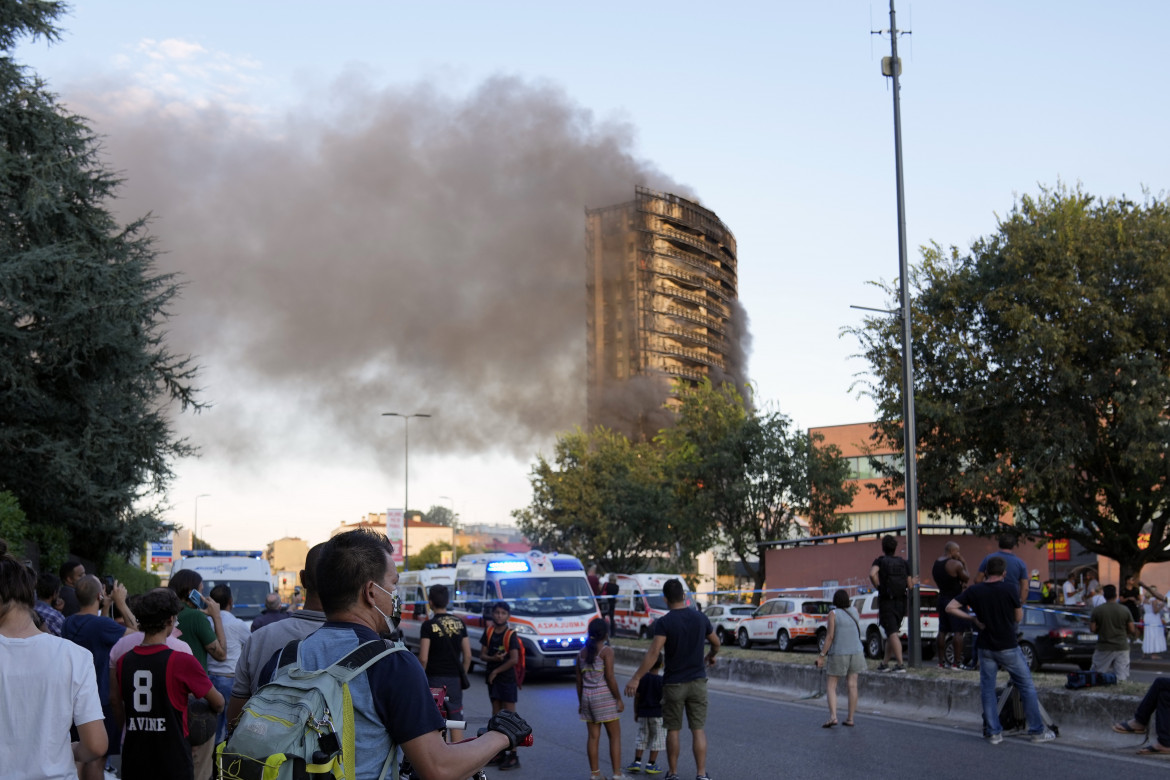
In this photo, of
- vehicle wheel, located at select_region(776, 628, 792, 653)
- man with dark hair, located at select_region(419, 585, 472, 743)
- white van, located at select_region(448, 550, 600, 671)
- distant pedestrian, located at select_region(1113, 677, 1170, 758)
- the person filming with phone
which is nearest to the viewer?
the person filming with phone

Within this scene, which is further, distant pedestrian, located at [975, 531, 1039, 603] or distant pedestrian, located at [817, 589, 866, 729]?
distant pedestrian, located at [817, 589, 866, 729]

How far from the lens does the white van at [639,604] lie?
34125mm

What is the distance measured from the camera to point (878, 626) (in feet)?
81.9

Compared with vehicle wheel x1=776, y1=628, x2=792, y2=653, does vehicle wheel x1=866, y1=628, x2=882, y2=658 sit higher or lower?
higher

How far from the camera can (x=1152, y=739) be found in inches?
412

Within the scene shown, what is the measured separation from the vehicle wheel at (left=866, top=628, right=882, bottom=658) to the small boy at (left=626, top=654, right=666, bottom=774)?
1484cm

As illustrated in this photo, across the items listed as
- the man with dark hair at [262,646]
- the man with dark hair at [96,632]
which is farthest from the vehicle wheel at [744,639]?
the man with dark hair at [262,646]

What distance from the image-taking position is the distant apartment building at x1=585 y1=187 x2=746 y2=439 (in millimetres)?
130125

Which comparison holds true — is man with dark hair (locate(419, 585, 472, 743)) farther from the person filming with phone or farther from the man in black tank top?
the man in black tank top

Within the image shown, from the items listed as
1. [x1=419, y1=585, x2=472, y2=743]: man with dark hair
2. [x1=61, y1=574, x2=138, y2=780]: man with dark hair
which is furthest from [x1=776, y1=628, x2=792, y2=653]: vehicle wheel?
[x1=61, y1=574, x2=138, y2=780]: man with dark hair

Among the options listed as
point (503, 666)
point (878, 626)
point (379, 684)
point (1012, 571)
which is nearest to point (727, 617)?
point (878, 626)

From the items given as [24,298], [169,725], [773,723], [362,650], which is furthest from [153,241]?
[362,650]

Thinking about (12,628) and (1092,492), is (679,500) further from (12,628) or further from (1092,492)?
(12,628)

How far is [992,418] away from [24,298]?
23.7 metres
